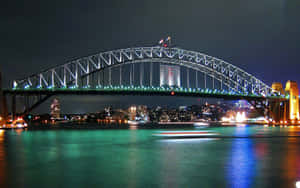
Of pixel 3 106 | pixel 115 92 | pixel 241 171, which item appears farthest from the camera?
pixel 115 92

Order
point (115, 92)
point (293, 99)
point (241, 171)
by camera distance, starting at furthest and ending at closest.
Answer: point (293, 99)
point (115, 92)
point (241, 171)

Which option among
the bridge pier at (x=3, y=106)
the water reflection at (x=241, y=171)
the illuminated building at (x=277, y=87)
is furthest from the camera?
the illuminated building at (x=277, y=87)

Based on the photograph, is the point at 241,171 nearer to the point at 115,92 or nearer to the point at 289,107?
the point at 115,92

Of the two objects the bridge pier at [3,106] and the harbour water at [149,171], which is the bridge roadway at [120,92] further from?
the harbour water at [149,171]

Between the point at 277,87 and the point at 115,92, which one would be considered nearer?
the point at 115,92

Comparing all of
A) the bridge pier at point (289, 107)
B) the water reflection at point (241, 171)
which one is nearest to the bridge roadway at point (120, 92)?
the bridge pier at point (289, 107)

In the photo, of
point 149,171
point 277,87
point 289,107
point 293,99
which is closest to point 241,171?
point 149,171

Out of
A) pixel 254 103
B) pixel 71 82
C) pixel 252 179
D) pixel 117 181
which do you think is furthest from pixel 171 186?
pixel 254 103

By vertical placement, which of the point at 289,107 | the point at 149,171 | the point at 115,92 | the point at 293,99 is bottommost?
the point at 149,171

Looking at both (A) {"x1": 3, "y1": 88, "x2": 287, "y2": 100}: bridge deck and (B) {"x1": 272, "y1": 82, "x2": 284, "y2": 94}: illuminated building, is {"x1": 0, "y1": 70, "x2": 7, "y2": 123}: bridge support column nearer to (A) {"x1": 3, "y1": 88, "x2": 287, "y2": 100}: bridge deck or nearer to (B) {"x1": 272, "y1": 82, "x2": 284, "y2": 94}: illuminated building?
(A) {"x1": 3, "y1": 88, "x2": 287, "y2": 100}: bridge deck

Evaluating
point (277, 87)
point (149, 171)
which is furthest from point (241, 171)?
point (277, 87)

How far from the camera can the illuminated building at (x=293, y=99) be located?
70938mm

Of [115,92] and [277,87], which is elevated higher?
[277,87]

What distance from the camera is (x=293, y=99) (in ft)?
237
